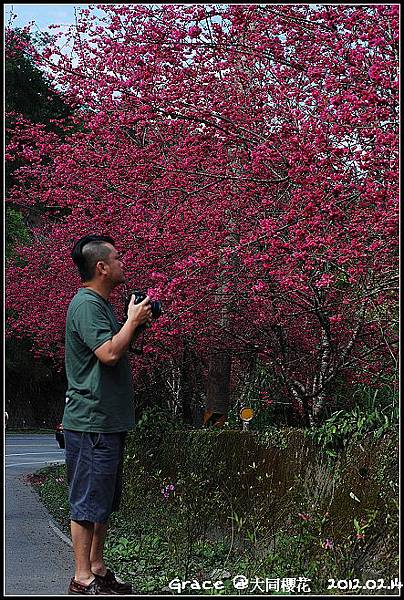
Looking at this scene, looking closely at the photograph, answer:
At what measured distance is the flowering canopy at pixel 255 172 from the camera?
19.4 ft

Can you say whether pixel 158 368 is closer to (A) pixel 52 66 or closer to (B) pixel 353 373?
(B) pixel 353 373

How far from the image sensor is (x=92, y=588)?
4.77 metres

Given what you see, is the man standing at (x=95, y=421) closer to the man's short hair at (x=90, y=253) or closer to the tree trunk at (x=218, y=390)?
the man's short hair at (x=90, y=253)

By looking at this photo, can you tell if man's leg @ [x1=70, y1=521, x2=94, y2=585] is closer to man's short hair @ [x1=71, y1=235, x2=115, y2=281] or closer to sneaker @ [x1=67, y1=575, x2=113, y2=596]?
sneaker @ [x1=67, y1=575, x2=113, y2=596]

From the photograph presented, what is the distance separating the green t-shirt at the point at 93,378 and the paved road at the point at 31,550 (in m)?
1.69

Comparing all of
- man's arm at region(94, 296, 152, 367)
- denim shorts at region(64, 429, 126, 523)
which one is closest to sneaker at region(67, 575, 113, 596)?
denim shorts at region(64, 429, 126, 523)

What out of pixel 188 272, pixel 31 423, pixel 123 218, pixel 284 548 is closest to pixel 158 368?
pixel 123 218

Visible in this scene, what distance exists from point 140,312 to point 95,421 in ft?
2.09

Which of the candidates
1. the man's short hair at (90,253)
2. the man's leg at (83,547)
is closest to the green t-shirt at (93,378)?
the man's short hair at (90,253)

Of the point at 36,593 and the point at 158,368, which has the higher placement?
the point at 158,368

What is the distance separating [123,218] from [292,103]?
2.29 metres

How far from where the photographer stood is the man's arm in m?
4.68

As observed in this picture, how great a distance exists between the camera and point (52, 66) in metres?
7.79

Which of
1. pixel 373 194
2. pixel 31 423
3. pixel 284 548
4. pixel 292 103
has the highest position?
pixel 292 103
